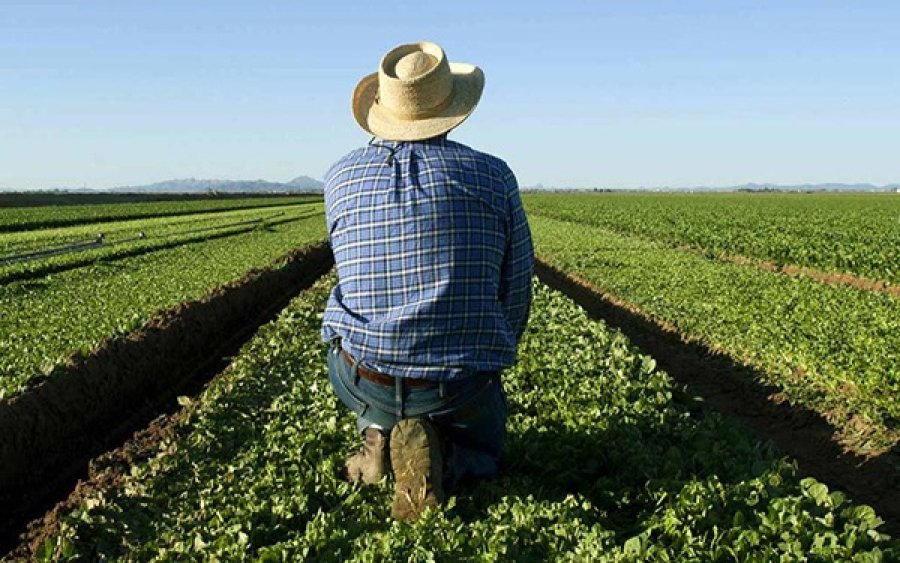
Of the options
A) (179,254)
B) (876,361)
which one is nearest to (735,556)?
(876,361)

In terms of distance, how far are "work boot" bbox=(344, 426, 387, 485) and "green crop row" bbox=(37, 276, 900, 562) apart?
9 centimetres

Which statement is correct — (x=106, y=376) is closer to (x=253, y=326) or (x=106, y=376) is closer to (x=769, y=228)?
(x=253, y=326)

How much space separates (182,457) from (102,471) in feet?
5.21

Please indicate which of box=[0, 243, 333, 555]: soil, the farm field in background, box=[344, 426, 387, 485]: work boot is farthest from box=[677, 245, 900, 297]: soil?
box=[344, 426, 387, 485]: work boot

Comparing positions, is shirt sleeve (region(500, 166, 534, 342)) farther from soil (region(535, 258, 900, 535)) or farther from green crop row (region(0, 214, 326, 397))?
green crop row (region(0, 214, 326, 397))

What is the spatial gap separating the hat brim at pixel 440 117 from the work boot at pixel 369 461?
5.59 ft

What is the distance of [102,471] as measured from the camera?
7703 mm

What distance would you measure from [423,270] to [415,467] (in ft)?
3.45

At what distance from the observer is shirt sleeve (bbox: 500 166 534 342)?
452 centimetres

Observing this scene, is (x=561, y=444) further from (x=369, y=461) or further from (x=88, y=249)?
(x=88, y=249)

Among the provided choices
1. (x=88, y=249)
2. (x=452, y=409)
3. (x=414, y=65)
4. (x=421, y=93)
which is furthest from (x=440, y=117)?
(x=88, y=249)

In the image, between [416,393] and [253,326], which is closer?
[416,393]

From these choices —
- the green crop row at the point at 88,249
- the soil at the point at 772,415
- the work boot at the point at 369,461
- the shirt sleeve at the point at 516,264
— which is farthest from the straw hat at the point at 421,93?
the green crop row at the point at 88,249

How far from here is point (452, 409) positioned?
14.6 feet
